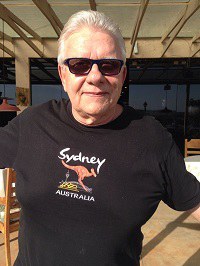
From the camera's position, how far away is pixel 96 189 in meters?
0.75

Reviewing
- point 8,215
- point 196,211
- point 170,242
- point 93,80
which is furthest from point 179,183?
point 170,242

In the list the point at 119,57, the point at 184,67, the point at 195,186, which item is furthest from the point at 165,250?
the point at 184,67

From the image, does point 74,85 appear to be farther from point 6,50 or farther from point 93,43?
point 6,50

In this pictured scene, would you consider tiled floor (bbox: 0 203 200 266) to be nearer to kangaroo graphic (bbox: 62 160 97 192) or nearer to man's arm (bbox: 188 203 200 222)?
man's arm (bbox: 188 203 200 222)

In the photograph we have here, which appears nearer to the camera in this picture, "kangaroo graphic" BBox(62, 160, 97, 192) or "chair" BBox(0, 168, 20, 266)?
"kangaroo graphic" BBox(62, 160, 97, 192)

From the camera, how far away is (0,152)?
0.95 metres

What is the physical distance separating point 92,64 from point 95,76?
0.04 meters

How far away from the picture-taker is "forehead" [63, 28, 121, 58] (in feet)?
2.56

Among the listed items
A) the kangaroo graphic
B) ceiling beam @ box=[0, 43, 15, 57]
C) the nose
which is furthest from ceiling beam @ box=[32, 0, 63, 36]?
the kangaroo graphic

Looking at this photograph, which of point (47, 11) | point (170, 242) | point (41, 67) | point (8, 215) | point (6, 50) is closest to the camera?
point (8, 215)

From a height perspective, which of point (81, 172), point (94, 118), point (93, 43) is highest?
point (93, 43)

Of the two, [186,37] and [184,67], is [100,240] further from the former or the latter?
[184,67]

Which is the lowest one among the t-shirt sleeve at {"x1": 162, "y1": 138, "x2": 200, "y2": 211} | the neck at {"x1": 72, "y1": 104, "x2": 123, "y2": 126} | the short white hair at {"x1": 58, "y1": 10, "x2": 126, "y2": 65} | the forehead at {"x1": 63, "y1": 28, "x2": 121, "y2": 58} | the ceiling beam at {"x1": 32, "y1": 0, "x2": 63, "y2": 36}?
the t-shirt sleeve at {"x1": 162, "y1": 138, "x2": 200, "y2": 211}

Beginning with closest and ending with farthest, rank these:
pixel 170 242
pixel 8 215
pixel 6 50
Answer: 1. pixel 8 215
2. pixel 170 242
3. pixel 6 50
